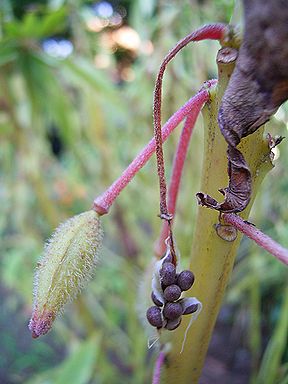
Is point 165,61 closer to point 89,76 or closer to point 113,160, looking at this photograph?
point 89,76

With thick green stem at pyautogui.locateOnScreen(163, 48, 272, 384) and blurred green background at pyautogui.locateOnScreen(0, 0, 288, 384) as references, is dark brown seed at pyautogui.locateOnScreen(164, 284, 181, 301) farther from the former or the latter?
blurred green background at pyautogui.locateOnScreen(0, 0, 288, 384)

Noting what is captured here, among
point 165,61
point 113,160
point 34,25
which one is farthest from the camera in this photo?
point 113,160

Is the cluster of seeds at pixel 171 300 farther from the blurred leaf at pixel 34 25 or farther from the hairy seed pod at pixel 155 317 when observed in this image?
the blurred leaf at pixel 34 25

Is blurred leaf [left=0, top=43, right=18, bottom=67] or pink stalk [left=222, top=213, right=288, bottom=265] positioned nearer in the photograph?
pink stalk [left=222, top=213, right=288, bottom=265]

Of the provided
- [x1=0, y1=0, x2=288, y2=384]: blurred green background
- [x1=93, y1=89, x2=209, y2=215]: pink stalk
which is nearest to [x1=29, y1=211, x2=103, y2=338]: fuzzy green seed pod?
[x1=93, y1=89, x2=209, y2=215]: pink stalk

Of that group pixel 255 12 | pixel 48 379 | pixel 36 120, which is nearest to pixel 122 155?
pixel 36 120

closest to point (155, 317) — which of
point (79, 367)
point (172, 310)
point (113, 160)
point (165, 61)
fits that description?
point (172, 310)
